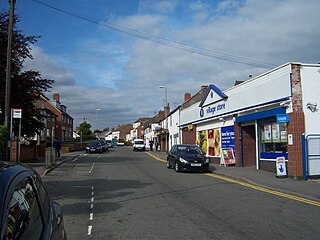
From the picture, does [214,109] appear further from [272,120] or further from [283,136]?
[283,136]

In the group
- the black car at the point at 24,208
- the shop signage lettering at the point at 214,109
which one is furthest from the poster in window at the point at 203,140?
the black car at the point at 24,208

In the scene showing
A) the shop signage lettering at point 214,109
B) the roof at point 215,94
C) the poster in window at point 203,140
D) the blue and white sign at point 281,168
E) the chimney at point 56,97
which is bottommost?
the blue and white sign at point 281,168

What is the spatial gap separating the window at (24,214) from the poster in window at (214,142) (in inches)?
945

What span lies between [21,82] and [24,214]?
70.0 ft

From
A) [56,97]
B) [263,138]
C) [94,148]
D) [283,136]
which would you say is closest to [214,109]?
[263,138]

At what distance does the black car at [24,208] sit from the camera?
7.75 feet

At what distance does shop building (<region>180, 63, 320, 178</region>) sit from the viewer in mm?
16438

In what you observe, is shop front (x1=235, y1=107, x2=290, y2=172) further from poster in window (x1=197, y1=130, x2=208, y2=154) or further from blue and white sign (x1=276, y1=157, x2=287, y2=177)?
poster in window (x1=197, y1=130, x2=208, y2=154)

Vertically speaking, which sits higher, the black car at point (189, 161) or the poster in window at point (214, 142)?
the poster in window at point (214, 142)

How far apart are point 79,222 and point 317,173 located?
1224 centimetres

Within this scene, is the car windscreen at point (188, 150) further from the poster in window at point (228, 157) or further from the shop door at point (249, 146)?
the shop door at point (249, 146)

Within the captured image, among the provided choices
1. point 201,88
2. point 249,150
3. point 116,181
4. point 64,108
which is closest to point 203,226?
point 116,181

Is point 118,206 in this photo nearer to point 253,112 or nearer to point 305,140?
point 305,140

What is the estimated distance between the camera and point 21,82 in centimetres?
2245
